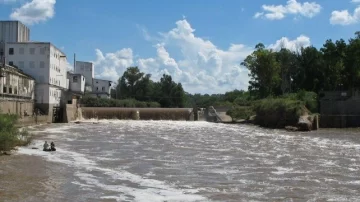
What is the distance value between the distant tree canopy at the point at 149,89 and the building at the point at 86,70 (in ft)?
54.4

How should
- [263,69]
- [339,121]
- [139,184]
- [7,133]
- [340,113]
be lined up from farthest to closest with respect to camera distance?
[263,69] → [340,113] → [339,121] → [7,133] → [139,184]

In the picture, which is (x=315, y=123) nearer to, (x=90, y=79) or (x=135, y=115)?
(x=135, y=115)

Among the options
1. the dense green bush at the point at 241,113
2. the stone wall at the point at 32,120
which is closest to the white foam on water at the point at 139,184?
the stone wall at the point at 32,120

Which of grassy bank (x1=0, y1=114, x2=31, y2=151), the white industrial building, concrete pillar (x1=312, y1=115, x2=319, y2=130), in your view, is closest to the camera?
grassy bank (x1=0, y1=114, x2=31, y2=151)

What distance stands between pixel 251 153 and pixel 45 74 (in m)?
44.1

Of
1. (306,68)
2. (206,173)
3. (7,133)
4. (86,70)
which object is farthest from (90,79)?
(206,173)

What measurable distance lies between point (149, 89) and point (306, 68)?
4465 cm

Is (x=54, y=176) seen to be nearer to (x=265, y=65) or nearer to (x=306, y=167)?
(x=306, y=167)

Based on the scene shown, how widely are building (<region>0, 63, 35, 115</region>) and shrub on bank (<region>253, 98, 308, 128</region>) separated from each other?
29793 mm

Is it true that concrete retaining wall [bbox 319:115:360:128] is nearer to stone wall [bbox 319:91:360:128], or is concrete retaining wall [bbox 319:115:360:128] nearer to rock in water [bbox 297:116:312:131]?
stone wall [bbox 319:91:360:128]

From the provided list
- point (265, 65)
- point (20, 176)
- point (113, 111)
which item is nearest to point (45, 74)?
point (113, 111)

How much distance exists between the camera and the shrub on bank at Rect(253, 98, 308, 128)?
48375 mm

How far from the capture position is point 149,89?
112125mm

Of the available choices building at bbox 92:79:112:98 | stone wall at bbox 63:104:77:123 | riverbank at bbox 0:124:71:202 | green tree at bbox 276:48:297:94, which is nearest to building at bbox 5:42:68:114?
stone wall at bbox 63:104:77:123
